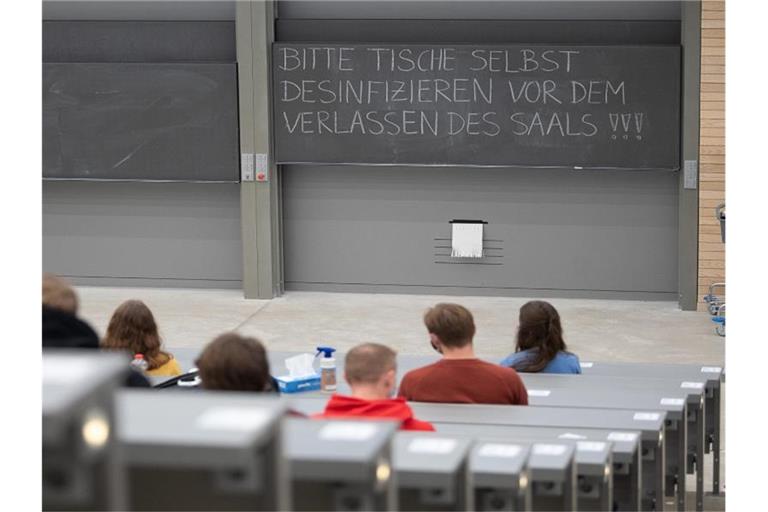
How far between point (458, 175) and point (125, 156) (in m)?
2.80

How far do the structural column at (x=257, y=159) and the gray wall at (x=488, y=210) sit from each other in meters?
0.27

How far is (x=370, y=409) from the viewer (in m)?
3.70

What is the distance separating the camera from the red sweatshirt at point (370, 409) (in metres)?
3.68

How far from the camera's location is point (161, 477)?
1.35 metres

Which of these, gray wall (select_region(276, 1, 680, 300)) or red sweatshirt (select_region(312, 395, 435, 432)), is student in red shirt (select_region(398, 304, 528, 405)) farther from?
gray wall (select_region(276, 1, 680, 300))

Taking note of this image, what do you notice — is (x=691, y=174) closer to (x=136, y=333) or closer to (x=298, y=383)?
(x=298, y=383)

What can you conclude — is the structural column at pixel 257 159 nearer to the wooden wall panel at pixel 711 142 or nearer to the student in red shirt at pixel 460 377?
the wooden wall panel at pixel 711 142

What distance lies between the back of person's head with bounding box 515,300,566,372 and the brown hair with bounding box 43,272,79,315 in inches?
106

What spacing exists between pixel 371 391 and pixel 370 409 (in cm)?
10

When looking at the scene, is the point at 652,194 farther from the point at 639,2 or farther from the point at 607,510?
the point at 607,510

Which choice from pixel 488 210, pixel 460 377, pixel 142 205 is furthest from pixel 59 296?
pixel 142 205

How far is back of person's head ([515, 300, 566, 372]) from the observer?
537 cm

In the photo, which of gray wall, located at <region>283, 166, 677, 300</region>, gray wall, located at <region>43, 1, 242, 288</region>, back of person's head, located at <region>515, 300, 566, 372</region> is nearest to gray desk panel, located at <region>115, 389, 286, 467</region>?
back of person's head, located at <region>515, 300, 566, 372</region>

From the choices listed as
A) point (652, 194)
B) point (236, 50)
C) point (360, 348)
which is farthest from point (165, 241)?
point (360, 348)
